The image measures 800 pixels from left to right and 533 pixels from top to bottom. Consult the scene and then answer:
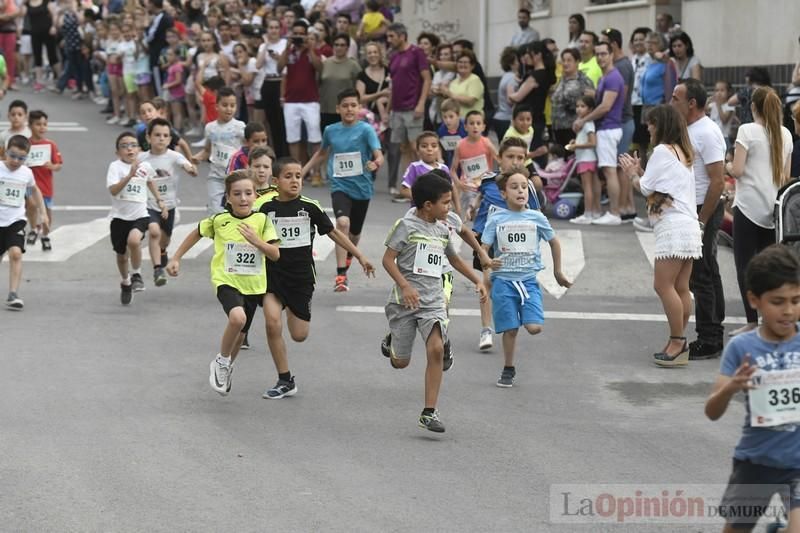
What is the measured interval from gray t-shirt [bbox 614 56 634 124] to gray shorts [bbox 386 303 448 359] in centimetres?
932

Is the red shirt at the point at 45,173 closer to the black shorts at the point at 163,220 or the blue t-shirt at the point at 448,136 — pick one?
the black shorts at the point at 163,220

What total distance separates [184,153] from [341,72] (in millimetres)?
5981

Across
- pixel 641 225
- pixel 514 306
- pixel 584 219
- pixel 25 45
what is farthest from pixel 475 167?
pixel 25 45

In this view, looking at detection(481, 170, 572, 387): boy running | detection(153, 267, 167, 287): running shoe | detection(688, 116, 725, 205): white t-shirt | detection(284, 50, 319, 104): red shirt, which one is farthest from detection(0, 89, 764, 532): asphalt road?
detection(284, 50, 319, 104): red shirt

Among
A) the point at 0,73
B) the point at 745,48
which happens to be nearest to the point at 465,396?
the point at 745,48

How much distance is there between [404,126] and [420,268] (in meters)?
11.1

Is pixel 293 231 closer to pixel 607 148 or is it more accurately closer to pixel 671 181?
pixel 671 181

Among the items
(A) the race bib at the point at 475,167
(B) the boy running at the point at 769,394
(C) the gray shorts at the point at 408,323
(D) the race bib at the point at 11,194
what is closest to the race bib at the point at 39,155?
(D) the race bib at the point at 11,194

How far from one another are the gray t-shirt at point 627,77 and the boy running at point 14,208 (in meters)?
7.63

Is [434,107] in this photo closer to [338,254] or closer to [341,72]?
[341,72]

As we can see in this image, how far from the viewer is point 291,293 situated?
966 centimetres

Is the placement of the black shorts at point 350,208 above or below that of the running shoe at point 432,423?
above

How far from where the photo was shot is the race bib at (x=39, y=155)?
15570 millimetres

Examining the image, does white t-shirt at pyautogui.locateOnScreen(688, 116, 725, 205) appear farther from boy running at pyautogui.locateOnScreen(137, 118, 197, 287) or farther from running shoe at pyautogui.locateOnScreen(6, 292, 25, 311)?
running shoe at pyautogui.locateOnScreen(6, 292, 25, 311)
